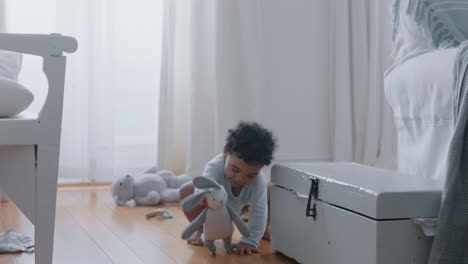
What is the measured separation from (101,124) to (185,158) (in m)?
0.42

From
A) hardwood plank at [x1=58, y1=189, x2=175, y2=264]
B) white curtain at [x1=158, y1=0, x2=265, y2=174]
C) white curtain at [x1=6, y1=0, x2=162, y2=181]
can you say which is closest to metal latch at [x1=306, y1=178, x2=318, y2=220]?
hardwood plank at [x1=58, y1=189, x2=175, y2=264]

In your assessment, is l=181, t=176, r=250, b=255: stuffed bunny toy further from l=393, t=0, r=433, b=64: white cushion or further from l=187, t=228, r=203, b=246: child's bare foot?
l=393, t=0, r=433, b=64: white cushion

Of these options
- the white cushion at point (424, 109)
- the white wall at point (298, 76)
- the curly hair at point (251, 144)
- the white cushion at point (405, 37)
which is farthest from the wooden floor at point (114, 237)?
the white wall at point (298, 76)

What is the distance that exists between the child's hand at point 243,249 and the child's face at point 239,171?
174mm

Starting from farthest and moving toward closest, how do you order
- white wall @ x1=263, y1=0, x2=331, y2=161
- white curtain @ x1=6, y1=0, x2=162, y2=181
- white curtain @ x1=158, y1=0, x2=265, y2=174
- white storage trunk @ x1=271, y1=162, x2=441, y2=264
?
white wall @ x1=263, y1=0, x2=331, y2=161 < white curtain @ x1=158, y1=0, x2=265, y2=174 < white curtain @ x1=6, y1=0, x2=162, y2=181 < white storage trunk @ x1=271, y1=162, x2=441, y2=264

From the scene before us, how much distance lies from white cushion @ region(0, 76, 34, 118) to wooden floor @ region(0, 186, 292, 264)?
0.45 meters

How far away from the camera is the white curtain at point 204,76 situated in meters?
3.01

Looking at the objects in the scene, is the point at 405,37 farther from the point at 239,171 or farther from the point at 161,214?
the point at 161,214

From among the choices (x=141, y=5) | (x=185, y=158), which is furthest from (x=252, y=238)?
(x=141, y=5)

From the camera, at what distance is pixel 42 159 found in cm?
136

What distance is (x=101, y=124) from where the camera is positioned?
296cm

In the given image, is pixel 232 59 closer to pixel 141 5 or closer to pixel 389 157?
pixel 141 5

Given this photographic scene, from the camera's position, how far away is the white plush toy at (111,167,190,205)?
2.58m

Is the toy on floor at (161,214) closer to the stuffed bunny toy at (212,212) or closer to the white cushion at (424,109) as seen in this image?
the stuffed bunny toy at (212,212)
